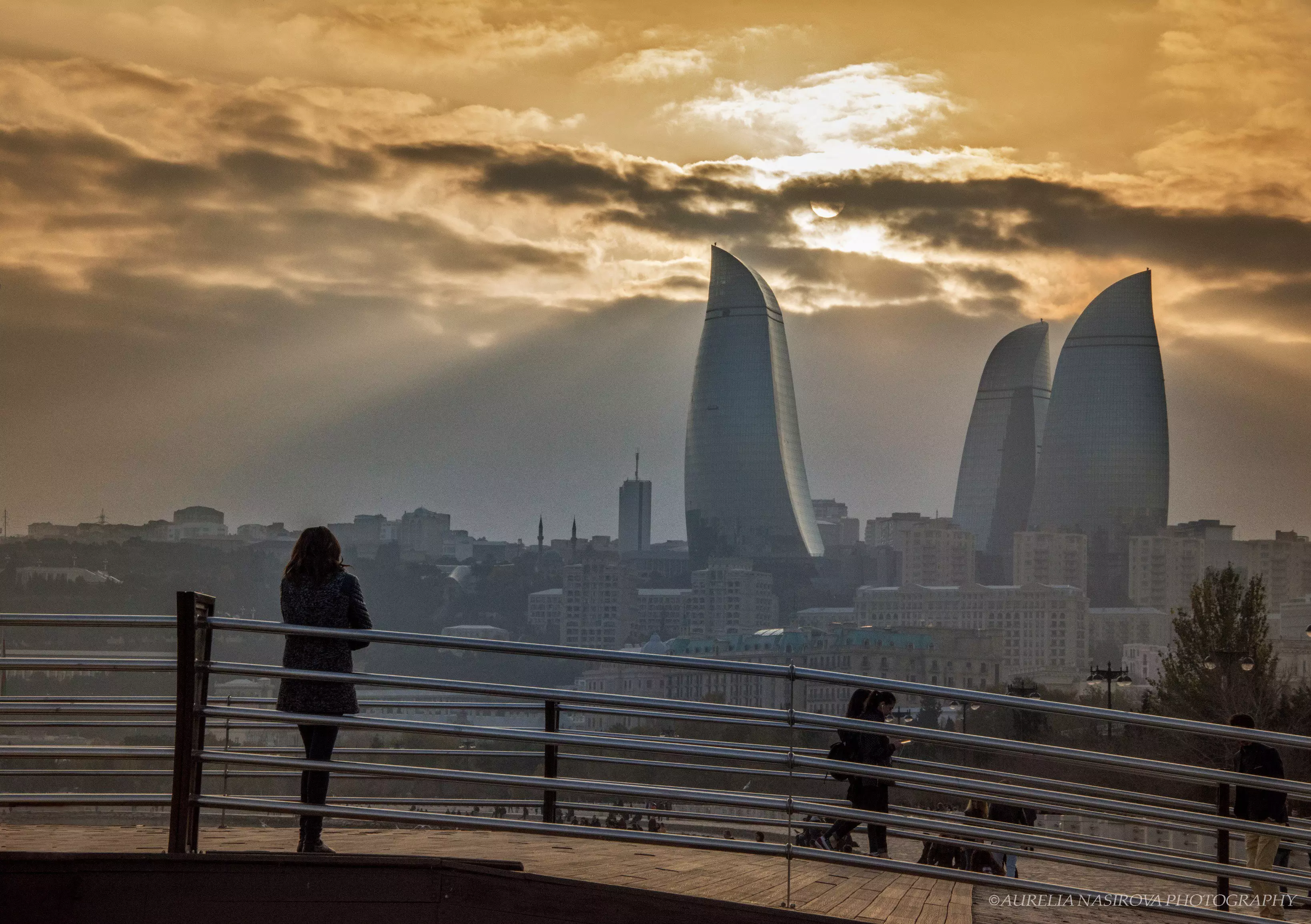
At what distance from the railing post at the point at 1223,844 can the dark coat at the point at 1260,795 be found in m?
0.19

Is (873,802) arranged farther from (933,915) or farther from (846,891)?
(933,915)

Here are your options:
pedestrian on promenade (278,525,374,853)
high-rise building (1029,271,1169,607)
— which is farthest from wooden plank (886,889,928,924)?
high-rise building (1029,271,1169,607)

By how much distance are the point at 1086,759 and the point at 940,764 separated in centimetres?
108

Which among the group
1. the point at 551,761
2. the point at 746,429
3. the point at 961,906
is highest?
the point at 746,429

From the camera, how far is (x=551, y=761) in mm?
5398

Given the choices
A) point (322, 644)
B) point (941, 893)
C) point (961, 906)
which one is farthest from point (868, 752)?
point (322, 644)

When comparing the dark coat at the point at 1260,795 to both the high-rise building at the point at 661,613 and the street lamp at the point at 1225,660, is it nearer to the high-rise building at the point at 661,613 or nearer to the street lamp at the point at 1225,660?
the street lamp at the point at 1225,660

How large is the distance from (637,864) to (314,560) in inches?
60.6

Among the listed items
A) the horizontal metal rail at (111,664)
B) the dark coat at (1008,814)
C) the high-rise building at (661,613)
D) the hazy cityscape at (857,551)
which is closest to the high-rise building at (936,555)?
the hazy cityscape at (857,551)

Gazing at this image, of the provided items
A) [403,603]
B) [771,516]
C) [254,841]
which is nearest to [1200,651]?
[254,841]

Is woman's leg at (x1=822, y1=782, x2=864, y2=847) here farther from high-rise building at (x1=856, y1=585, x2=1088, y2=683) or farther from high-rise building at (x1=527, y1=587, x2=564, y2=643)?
high-rise building at (x1=527, y1=587, x2=564, y2=643)

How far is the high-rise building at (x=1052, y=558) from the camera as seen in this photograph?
412ft

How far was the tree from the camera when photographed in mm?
20703

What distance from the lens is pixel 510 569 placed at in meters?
133
